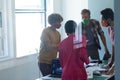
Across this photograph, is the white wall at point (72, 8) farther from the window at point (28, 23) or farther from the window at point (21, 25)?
the window at point (28, 23)

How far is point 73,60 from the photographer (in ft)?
8.04

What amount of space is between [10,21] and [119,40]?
→ 10.1 feet

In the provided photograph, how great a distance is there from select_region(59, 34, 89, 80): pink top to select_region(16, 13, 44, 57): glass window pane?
Result: 199 cm

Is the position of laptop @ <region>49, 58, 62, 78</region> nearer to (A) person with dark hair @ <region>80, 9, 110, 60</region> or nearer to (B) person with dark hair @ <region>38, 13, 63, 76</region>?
(B) person with dark hair @ <region>38, 13, 63, 76</region>

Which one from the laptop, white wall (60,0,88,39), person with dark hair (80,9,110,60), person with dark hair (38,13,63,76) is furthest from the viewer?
white wall (60,0,88,39)

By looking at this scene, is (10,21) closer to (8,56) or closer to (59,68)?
(8,56)

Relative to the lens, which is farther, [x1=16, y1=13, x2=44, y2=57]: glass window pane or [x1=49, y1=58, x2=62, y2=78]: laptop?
[x1=16, y1=13, x2=44, y2=57]: glass window pane

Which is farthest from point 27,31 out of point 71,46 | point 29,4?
point 71,46

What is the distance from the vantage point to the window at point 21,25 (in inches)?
160

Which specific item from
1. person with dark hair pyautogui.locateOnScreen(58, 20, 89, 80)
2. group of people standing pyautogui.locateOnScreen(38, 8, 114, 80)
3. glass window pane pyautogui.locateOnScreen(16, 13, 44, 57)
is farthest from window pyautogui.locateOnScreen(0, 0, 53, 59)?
person with dark hair pyautogui.locateOnScreen(58, 20, 89, 80)

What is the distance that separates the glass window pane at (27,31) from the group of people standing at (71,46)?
114 cm

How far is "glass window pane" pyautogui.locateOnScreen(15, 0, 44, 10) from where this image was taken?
439 centimetres

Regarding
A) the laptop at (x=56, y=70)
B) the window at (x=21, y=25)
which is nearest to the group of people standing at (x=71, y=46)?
the laptop at (x=56, y=70)

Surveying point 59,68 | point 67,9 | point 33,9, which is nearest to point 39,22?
point 33,9
